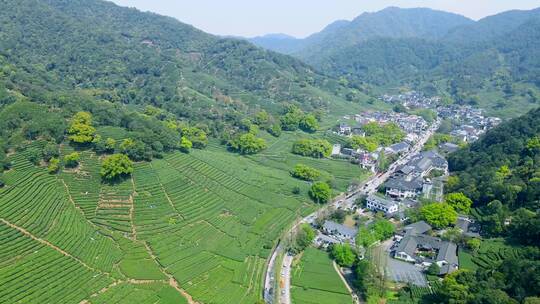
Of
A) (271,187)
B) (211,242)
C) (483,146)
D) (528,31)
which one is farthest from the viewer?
(528,31)

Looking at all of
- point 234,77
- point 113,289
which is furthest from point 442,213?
point 234,77

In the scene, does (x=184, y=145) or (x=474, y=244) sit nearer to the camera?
(x=474, y=244)

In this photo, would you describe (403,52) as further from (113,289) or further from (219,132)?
(113,289)

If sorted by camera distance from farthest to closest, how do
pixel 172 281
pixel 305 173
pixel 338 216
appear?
pixel 305 173 < pixel 338 216 < pixel 172 281

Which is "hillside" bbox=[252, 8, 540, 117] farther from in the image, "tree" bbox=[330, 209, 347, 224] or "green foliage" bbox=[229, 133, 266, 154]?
"tree" bbox=[330, 209, 347, 224]

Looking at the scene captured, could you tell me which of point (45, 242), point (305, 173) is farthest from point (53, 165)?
point (305, 173)

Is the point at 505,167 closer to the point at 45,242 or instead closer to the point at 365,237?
the point at 365,237

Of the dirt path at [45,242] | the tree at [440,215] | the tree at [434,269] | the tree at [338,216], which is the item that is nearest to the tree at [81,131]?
the dirt path at [45,242]
